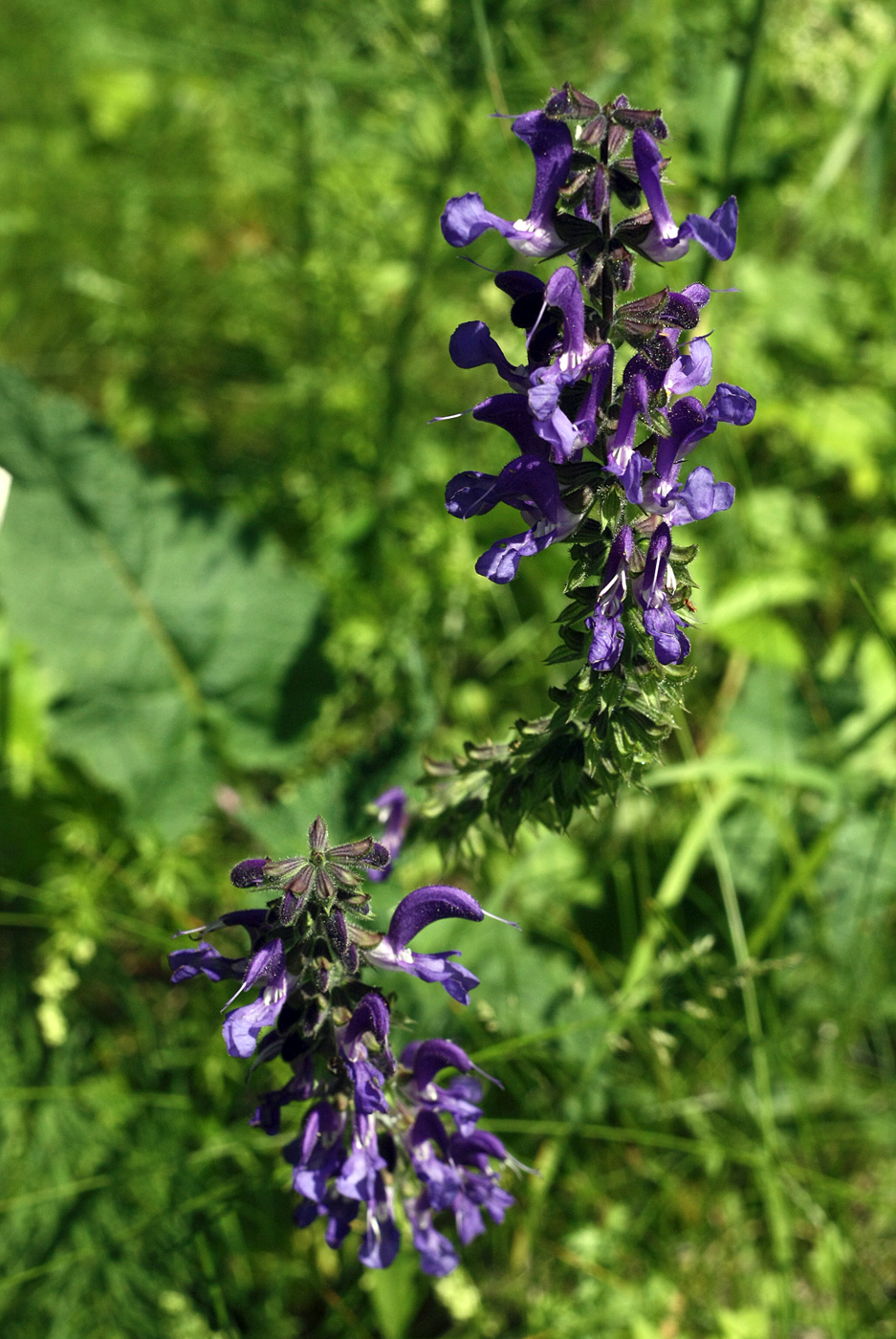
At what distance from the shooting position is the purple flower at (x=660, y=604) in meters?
1.52

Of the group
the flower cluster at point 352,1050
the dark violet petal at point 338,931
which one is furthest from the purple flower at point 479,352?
the dark violet petal at point 338,931

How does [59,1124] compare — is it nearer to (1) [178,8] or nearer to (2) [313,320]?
(2) [313,320]

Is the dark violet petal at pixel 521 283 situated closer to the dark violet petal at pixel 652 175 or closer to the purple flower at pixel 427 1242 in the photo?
the dark violet petal at pixel 652 175

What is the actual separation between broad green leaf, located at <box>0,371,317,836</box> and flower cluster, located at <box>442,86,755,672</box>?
2.14 metres

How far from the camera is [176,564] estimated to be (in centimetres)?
368

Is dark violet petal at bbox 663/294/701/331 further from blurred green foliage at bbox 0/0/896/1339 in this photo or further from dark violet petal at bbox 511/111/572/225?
blurred green foliage at bbox 0/0/896/1339

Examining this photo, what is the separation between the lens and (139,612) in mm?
3660

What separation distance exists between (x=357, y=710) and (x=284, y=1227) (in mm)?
1719

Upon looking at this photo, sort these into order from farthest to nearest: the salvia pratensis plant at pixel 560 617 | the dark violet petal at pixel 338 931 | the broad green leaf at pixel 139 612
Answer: the broad green leaf at pixel 139 612 → the dark violet petal at pixel 338 931 → the salvia pratensis plant at pixel 560 617

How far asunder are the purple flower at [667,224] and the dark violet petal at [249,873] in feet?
3.62

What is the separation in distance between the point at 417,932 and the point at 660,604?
2.30ft

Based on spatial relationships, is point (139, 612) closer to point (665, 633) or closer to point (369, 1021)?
point (369, 1021)

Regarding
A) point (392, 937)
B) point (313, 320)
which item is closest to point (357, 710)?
point (313, 320)

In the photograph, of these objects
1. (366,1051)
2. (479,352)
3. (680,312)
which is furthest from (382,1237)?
(680,312)
